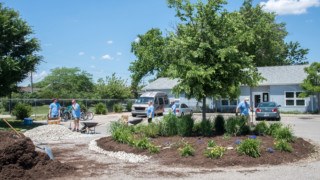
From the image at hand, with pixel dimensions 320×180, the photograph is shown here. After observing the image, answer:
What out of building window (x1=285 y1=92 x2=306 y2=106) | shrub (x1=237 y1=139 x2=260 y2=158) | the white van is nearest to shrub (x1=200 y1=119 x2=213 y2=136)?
shrub (x1=237 y1=139 x2=260 y2=158)

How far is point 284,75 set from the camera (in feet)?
143

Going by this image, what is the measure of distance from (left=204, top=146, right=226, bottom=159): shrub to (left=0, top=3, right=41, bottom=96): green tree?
62.7 feet

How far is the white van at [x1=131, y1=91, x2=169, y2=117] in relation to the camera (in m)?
37.7

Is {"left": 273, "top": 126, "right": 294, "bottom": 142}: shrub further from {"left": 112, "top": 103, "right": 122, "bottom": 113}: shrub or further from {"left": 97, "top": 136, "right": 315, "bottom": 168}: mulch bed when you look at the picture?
{"left": 112, "top": 103, "right": 122, "bottom": 113}: shrub

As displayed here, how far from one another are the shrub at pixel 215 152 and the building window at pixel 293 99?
1230 inches

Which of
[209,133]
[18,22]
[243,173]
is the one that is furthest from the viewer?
[18,22]

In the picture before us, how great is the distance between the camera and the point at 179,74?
1557 cm

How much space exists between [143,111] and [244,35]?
22.7m

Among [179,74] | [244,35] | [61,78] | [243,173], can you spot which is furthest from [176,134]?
[61,78]

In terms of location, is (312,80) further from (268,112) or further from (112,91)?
(112,91)

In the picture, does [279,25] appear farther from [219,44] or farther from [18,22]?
[219,44]

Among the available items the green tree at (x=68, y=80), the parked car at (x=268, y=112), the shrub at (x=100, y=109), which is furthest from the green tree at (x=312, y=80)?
the green tree at (x=68, y=80)

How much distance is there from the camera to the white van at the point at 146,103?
37706 mm

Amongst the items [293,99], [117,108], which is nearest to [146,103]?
[117,108]
